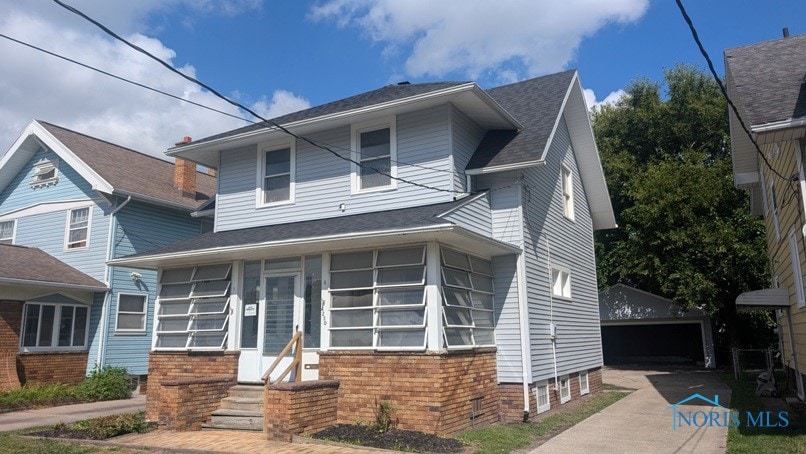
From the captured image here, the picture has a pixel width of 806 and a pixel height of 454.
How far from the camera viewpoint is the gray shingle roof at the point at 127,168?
18.5 metres

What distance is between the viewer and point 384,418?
918 cm

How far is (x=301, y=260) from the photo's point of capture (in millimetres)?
11180

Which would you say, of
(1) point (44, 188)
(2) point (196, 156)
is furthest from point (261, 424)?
(1) point (44, 188)

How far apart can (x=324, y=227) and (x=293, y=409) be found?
11.0 feet

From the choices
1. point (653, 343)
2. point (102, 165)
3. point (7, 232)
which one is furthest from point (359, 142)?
point (653, 343)

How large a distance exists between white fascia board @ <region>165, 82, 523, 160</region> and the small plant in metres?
5.36

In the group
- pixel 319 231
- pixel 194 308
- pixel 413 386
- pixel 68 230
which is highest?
pixel 68 230

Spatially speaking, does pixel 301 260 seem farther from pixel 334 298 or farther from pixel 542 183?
pixel 542 183

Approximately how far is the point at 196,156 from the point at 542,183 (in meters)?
7.89

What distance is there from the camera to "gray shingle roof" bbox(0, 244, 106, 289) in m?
15.8

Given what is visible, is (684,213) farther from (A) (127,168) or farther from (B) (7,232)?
(B) (7,232)

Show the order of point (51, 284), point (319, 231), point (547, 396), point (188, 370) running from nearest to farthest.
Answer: point (319, 231), point (188, 370), point (547, 396), point (51, 284)

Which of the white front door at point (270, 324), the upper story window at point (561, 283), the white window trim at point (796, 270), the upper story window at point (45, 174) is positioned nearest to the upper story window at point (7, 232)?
the upper story window at point (45, 174)

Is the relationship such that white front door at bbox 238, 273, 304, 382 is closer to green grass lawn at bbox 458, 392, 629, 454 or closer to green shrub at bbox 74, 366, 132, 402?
green grass lawn at bbox 458, 392, 629, 454
